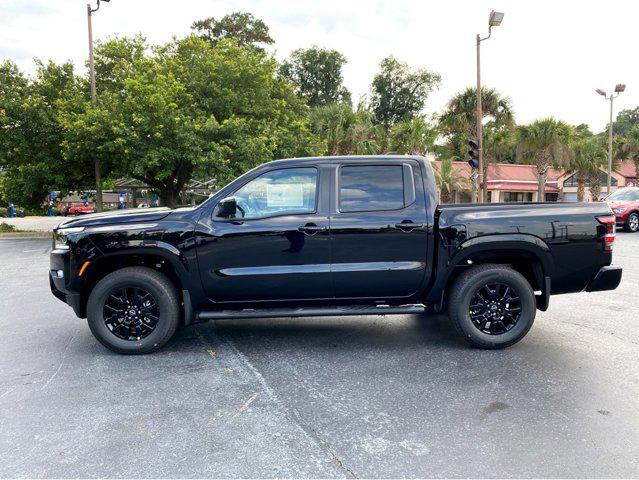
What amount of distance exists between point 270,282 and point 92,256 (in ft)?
5.60

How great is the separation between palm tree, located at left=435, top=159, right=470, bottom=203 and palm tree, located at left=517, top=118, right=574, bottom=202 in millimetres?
4100

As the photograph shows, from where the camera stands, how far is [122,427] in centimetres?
323

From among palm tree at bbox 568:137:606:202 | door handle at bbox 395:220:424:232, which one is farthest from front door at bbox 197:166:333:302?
palm tree at bbox 568:137:606:202

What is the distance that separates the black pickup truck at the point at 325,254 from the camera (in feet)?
15.0

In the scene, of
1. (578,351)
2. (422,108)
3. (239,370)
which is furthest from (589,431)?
(422,108)

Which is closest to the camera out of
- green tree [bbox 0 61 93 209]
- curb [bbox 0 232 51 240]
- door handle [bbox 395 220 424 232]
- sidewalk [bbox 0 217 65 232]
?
door handle [bbox 395 220 424 232]

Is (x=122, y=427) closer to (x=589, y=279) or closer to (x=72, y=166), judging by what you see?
(x=589, y=279)

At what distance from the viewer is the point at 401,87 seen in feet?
182

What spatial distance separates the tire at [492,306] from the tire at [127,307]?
2.77m

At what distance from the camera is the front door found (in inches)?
180

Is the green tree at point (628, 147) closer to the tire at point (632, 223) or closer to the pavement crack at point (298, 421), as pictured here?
the tire at point (632, 223)

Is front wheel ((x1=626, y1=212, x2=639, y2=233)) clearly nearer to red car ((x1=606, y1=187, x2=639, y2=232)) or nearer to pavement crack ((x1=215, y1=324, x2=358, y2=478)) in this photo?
red car ((x1=606, y1=187, x2=639, y2=232))

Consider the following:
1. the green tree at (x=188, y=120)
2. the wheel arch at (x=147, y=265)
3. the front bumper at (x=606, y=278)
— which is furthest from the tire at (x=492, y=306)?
the green tree at (x=188, y=120)

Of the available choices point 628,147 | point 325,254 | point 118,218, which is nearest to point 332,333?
point 325,254
